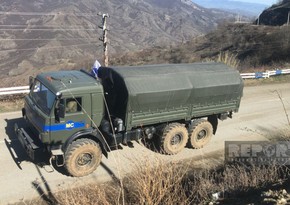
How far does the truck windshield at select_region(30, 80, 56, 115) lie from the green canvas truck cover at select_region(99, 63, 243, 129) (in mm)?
1675

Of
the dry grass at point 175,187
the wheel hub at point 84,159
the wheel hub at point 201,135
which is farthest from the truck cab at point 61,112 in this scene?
the wheel hub at point 201,135

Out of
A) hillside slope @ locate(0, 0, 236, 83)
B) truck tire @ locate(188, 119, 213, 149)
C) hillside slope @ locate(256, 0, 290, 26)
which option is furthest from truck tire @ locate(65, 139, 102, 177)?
hillside slope @ locate(256, 0, 290, 26)

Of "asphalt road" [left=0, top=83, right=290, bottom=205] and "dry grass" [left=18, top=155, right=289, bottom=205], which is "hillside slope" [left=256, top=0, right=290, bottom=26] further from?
"dry grass" [left=18, top=155, right=289, bottom=205]

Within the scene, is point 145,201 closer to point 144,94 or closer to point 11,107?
point 144,94

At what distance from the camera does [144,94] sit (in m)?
9.98

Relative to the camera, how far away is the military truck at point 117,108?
9.45 m

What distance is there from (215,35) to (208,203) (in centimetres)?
7054

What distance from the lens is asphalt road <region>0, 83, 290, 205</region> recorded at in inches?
364

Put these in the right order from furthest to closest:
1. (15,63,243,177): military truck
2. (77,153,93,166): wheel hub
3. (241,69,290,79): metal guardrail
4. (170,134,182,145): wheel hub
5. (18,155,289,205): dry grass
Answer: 1. (241,69,290,79): metal guardrail
2. (170,134,182,145): wheel hub
3. (77,153,93,166): wheel hub
4. (15,63,243,177): military truck
5. (18,155,289,205): dry grass

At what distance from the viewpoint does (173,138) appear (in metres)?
11.3

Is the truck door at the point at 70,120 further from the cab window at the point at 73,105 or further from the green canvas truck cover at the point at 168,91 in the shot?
the green canvas truck cover at the point at 168,91

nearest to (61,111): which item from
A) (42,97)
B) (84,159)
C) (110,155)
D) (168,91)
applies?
(42,97)

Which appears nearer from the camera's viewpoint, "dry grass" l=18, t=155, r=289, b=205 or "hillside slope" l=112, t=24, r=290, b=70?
"dry grass" l=18, t=155, r=289, b=205

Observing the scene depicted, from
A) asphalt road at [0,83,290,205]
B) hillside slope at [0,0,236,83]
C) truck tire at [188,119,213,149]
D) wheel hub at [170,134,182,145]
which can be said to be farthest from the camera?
hillside slope at [0,0,236,83]
